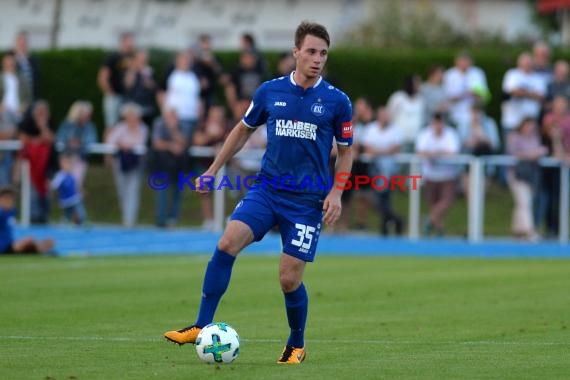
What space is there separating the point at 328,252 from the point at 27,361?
558 inches

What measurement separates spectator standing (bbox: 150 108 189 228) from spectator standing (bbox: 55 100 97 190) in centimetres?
131

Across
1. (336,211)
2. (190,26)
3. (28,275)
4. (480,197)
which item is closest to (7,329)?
(336,211)

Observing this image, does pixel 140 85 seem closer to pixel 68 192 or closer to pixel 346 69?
pixel 68 192

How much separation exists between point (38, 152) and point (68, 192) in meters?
0.89

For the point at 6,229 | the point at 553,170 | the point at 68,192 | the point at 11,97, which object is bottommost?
the point at 6,229

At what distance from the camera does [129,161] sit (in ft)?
85.1

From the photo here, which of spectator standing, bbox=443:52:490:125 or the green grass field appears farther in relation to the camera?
spectator standing, bbox=443:52:490:125

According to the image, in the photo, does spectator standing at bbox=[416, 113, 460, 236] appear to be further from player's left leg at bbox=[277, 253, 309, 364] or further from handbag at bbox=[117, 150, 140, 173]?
player's left leg at bbox=[277, 253, 309, 364]

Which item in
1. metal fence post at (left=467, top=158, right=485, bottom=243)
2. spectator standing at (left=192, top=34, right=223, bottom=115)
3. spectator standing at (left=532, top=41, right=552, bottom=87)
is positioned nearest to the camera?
metal fence post at (left=467, top=158, right=485, bottom=243)

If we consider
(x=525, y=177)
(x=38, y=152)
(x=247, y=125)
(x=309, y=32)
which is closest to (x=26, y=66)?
(x=38, y=152)

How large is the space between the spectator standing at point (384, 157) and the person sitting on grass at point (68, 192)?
5186 mm

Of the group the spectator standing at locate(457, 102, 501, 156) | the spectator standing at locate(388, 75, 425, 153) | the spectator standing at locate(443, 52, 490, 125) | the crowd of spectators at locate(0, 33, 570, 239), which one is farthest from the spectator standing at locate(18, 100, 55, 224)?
the spectator standing at locate(443, 52, 490, 125)

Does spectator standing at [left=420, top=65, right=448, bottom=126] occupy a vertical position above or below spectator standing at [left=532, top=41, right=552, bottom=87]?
below

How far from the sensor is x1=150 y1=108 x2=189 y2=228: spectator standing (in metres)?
25.5
